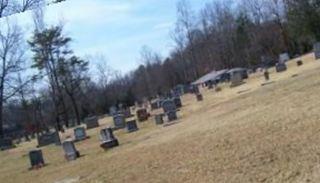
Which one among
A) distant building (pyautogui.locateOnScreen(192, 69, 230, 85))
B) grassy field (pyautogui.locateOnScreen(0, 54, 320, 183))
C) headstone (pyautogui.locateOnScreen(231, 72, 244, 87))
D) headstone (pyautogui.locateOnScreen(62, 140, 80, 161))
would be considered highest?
distant building (pyautogui.locateOnScreen(192, 69, 230, 85))

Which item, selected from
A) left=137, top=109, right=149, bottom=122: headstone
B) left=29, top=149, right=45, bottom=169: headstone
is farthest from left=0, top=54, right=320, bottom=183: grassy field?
left=137, top=109, right=149, bottom=122: headstone

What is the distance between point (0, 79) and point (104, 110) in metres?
28.7

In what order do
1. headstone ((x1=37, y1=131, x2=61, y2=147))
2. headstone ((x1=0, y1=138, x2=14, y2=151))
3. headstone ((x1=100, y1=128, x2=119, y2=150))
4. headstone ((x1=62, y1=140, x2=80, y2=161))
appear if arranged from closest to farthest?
headstone ((x1=100, y1=128, x2=119, y2=150)) < headstone ((x1=62, y1=140, x2=80, y2=161)) < headstone ((x1=37, y1=131, x2=61, y2=147)) < headstone ((x1=0, y1=138, x2=14, y2=151))

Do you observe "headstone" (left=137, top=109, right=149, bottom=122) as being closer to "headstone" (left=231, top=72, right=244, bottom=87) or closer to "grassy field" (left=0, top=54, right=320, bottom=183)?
"headstone" (left=231, top=72, right=244, bottom=87)

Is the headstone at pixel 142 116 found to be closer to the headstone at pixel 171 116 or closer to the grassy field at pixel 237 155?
the headstone at pixel 171 116

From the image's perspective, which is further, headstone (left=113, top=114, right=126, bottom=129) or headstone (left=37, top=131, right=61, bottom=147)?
headstone (left=37, top=131, right=61, bottom=147)

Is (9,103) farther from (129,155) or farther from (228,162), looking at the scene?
(228,162)

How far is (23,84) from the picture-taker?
61531mm

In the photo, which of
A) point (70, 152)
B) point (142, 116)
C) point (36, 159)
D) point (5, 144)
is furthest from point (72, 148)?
point (5, 144)

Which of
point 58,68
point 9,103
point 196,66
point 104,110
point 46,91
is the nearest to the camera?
point 9,103

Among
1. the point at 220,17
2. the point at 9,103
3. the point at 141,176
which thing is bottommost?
the point at 141,176

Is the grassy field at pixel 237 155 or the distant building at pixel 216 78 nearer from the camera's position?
the grassy field at pixel 237 155

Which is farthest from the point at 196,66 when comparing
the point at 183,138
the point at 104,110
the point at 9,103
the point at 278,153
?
the point at 278,153

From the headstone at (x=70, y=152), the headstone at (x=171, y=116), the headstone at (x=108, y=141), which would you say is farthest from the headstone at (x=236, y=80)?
the headstone at (x=70, y=152)
